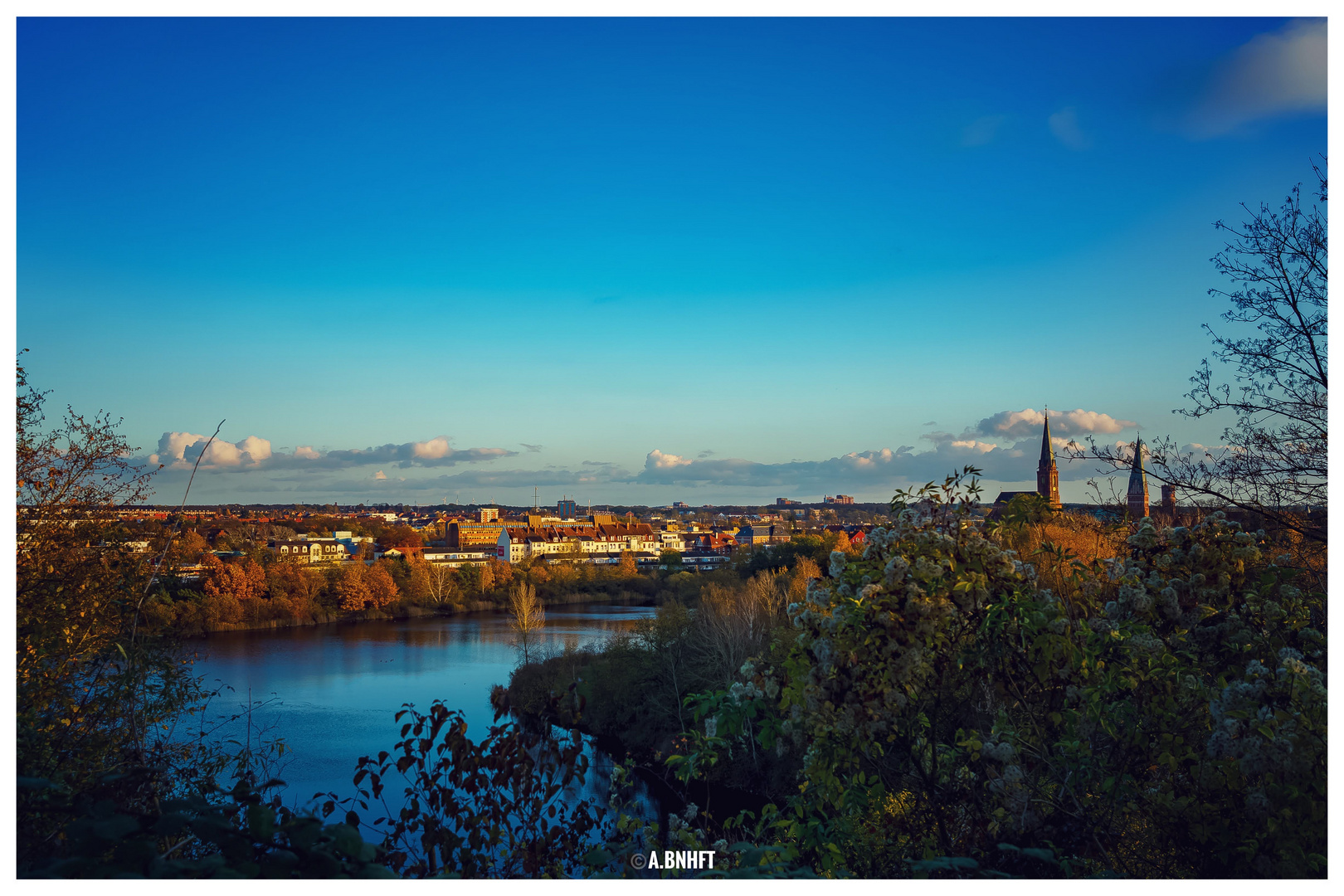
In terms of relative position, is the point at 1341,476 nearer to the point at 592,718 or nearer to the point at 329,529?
the point at 592,718

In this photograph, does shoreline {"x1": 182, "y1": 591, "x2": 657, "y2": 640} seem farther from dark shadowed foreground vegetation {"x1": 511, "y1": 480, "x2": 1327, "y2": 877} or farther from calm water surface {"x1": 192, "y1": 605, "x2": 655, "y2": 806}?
dark shadowed foreground vegetation {"x1": 511, "y1": 480, "x2": 1327, "y2": 877}

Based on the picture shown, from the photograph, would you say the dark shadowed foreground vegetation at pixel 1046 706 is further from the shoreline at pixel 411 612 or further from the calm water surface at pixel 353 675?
the shoreline at pixel 411 612

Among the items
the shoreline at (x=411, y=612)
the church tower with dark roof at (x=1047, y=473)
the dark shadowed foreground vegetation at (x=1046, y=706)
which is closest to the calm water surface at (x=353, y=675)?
the shoreline at (x=411, y=612)

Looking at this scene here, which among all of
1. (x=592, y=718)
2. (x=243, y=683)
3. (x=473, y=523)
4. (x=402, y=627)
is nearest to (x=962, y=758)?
Answer: (x=592, y=718)

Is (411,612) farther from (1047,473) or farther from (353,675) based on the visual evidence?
(1047,473)

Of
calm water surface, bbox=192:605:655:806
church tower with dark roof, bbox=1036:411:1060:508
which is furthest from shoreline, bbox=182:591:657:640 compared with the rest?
church tower with dark roof, bbox=1036:411:1060:508

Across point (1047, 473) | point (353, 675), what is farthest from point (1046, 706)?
point (353, 675)
